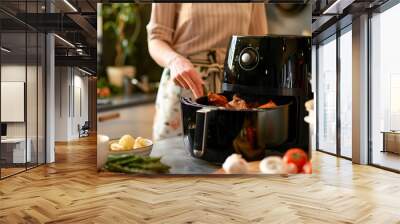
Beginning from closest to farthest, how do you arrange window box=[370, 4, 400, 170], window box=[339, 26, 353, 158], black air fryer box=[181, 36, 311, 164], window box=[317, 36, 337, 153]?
black air fryer box=[181, 36, 311, 164] → window box=[370, 4, 400, 170] → window box=[339, 26, 353, 158] → window box=[317, 36, 337, 153]

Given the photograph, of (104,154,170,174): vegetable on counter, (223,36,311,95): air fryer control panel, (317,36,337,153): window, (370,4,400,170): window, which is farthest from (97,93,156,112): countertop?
(317,36,337,153): window

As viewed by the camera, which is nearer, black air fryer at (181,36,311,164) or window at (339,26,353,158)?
black air fryer at (181,36,311,164)

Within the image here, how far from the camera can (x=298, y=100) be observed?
3229 mm

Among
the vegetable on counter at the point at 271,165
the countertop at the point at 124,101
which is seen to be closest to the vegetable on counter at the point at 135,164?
the countertop at the point at 124,101

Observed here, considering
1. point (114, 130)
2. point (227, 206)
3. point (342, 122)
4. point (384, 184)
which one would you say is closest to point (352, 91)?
point (342, 122)

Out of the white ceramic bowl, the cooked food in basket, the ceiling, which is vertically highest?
the ceiling

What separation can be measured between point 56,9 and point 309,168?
3.92 meters

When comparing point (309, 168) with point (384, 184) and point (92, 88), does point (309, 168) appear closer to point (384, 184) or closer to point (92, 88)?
point (384, 184)

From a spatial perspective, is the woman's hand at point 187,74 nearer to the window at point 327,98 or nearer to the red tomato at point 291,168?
the red tomato at point 291,168

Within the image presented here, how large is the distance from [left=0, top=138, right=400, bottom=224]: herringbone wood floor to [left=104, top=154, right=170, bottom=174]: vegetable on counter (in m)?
0.29

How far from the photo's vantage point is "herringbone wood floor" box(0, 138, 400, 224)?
9.73 ft

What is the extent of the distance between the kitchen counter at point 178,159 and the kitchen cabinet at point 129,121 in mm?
139

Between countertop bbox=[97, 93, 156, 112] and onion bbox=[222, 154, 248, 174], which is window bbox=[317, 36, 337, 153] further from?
countertop bbox=[97, 93, 156, 112]

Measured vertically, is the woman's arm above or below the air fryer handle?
above
